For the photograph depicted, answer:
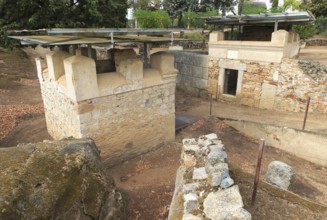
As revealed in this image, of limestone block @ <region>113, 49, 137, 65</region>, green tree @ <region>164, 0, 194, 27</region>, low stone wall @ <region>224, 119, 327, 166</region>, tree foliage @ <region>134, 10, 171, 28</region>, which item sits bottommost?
low stone wall @ <region>224, 119, 327, 166</region>

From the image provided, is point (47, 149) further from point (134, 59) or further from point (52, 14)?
point (52, 14)

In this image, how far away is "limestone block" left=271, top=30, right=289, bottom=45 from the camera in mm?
9547

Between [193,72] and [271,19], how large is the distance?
464cm

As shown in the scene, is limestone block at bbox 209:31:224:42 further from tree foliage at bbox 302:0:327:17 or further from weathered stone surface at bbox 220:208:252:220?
tree foliage at bbox 302:0:327:17

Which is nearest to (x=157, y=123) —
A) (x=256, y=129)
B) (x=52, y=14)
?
(x=256, y=129)

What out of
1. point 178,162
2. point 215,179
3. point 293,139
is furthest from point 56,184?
point 293,139

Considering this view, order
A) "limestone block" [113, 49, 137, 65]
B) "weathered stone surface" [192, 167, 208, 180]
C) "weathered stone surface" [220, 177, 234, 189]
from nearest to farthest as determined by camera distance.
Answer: "weathered stone surface" [220, 177, 234, 189], "weathered stone surface" [192, 167, 208, 180], "limestone block" [113, 49, 137, 65]

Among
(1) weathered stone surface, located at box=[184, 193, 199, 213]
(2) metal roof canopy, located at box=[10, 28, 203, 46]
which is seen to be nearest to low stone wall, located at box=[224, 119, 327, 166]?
(2) metal roof canopy, located at box=[10, 28, 203, 46]

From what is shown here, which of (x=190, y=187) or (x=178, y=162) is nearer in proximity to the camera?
(x=190, y=187)

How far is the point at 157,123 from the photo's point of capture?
7691mm

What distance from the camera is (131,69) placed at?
21.9 ft

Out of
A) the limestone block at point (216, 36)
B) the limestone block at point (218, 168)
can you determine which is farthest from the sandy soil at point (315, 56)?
the limestone block at point (218, 168)

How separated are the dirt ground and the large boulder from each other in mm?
1402

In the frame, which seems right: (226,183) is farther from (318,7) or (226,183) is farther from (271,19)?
(318,7)
